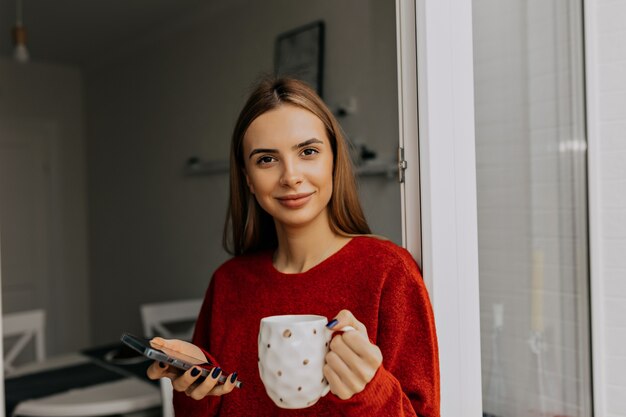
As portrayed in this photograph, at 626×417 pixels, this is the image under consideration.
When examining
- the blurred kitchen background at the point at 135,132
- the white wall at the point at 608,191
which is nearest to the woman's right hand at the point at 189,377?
the white wall at the point at 608,191

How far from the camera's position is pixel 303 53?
2727 mm

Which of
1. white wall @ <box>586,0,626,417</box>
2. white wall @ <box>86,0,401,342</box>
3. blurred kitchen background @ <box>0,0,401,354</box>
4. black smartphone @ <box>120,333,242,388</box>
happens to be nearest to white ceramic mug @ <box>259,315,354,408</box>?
black smartphone @ <box>120,333,242,388</box>

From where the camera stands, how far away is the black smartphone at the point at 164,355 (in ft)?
2.27

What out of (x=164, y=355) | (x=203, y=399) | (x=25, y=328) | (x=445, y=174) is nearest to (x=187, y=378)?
(x=164, y=355)

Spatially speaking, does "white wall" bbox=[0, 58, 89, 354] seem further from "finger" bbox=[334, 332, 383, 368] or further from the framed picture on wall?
"finger" bbox=[334, 332, 383, 368]

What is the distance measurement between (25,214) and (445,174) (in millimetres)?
4397

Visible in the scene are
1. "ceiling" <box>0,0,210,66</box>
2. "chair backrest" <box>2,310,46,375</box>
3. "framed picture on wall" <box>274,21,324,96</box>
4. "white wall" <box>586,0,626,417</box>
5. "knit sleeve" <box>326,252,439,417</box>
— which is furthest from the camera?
"ceiling" <box>0,0,210,66</box>

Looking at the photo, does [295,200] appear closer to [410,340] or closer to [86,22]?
[410,340]

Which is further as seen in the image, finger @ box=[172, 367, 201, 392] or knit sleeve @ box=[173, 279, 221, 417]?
knit sleeve @ box=[173, 279, 221, 417]

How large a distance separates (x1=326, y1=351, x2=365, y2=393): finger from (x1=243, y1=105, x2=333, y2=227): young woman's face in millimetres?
327

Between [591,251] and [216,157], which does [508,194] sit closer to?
[591,251]

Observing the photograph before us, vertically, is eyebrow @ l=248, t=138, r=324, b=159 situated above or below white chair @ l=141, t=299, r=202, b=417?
above

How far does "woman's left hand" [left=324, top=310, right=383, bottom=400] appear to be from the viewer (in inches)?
27.3

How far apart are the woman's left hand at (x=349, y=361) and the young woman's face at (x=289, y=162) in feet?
0.97
